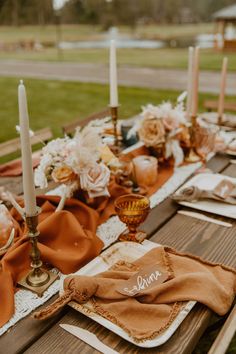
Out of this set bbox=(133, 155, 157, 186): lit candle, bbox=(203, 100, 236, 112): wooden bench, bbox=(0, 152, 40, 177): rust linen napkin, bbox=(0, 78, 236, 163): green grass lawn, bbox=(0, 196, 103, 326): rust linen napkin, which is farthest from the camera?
bbox=(0, 78, 236, 163): green grass lawn

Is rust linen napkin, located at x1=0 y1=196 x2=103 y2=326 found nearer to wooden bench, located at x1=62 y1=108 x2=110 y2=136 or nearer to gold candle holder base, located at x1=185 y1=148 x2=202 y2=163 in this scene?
gold candle holder base, located at x1=185 y1=148 x2=202 y2=163

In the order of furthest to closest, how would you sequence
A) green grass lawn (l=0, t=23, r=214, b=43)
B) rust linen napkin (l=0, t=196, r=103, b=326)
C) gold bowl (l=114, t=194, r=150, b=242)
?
green grass lawn (l=0, t=23, r=214, b=43) → gold bowl (l=114, t=194, r=150, b=242) → rust linen napkin (l=0, t=196, r=103, b=326)

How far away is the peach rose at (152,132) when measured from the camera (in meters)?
2.20

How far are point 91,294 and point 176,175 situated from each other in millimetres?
1216

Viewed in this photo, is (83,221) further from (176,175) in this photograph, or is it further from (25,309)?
(176,175)

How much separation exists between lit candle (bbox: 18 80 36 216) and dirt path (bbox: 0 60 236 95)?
7801mm

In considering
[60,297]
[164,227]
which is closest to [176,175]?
[164,227]

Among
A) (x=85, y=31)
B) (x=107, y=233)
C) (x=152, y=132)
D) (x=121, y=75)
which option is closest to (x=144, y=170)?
(x=152, y=132)

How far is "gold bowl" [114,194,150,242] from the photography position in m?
1.48

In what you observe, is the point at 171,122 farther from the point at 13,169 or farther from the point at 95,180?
the point at 13,169

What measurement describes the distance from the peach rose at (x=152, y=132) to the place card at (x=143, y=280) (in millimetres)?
1053

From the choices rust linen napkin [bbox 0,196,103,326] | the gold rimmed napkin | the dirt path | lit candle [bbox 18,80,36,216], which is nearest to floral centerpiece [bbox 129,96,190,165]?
the gold rimmed napkin

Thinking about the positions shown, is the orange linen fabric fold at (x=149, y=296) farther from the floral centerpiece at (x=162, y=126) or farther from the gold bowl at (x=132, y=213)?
the floral centerpiece at (x=162, y=126)

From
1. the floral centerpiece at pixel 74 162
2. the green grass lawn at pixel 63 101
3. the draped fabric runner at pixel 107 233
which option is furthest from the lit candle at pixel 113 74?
the green grass lawn at pixel 63 101
